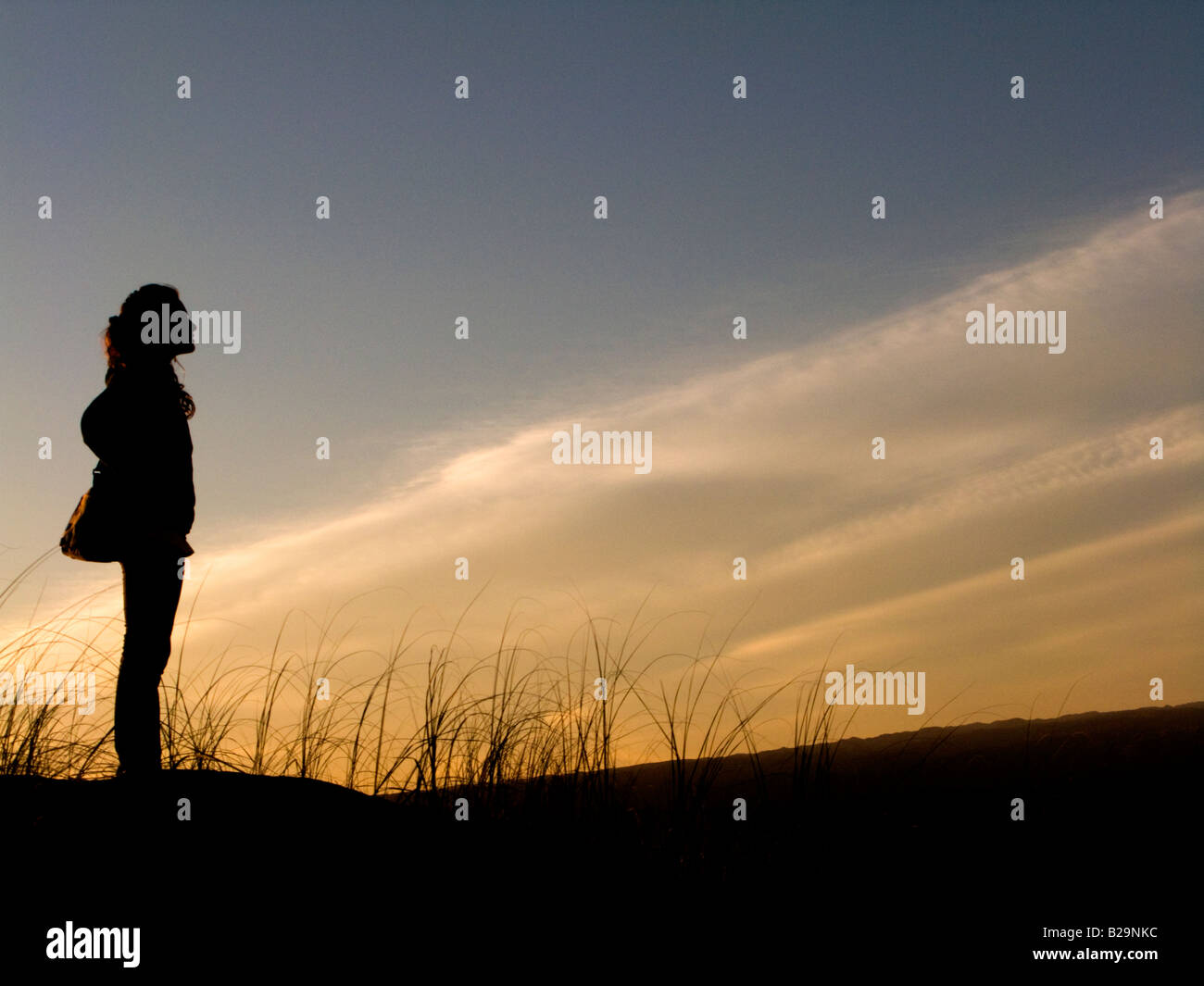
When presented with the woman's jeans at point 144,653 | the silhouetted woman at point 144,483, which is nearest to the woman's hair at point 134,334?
the silhouetted woman at point 144,483

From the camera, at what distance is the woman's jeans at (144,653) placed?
161 inches

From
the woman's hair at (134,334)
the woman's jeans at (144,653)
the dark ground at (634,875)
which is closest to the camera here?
the dark ground at (634,875)

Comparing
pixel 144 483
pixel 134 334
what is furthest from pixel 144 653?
pixel 134 334

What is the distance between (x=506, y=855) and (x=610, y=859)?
504 millimetres

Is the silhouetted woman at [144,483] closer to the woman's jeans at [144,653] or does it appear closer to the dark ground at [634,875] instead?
the woman's jeans at [144,653]

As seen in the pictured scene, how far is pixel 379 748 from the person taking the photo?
190 inches

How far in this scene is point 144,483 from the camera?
4355mm

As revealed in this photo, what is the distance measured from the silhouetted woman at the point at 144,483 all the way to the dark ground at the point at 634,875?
338mm

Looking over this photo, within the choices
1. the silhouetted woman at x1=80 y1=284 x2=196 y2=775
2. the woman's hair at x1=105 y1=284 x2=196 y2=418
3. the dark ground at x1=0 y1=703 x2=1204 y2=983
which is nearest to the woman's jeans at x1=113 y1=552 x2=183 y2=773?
the silhouetted woman at x1=80 y1=284 x2=196 y2=775

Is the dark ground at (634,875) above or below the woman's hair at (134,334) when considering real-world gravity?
below
